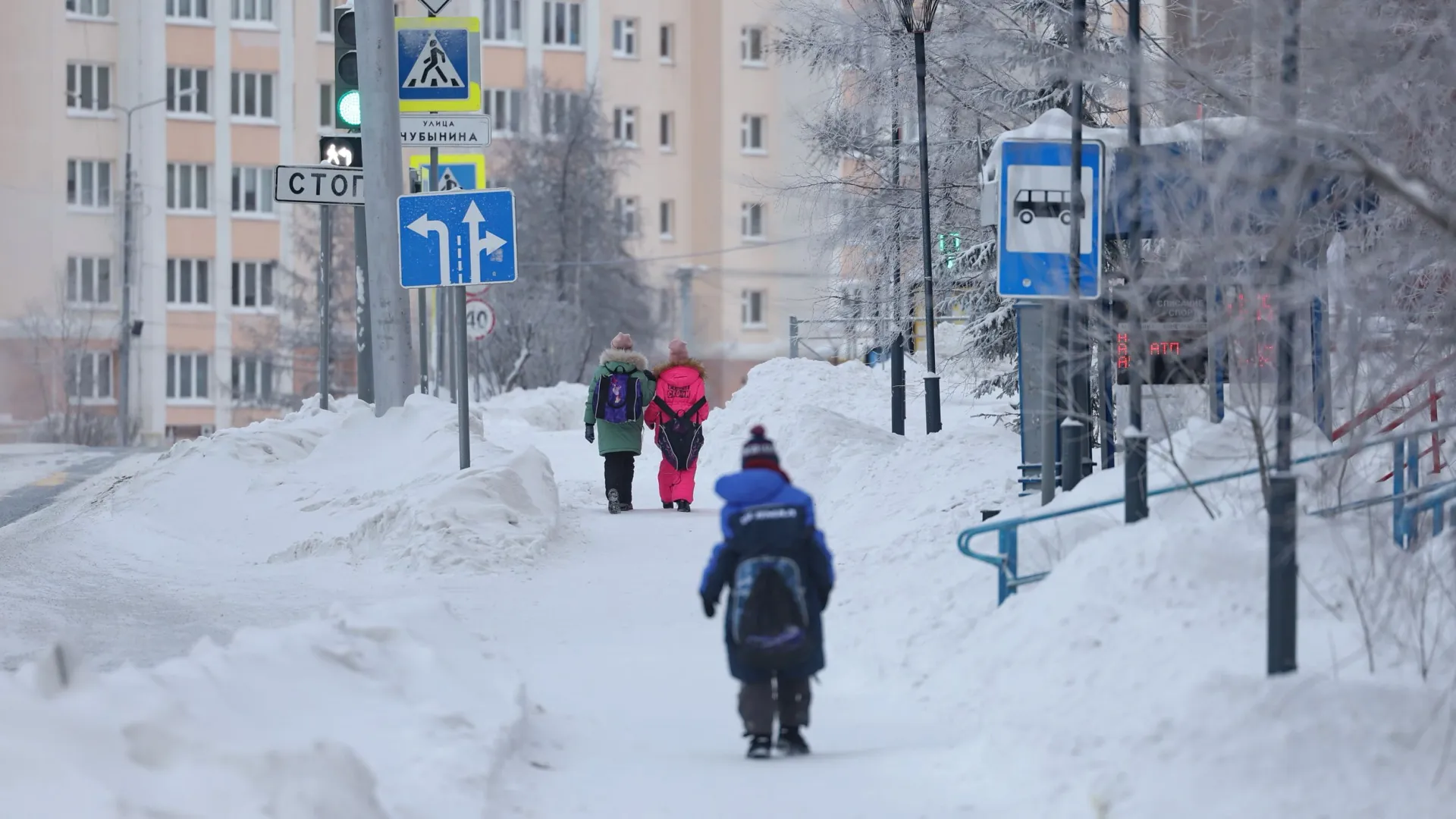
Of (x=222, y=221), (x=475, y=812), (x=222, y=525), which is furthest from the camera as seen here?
(x=222, y=221)

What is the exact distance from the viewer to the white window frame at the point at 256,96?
2333 inches

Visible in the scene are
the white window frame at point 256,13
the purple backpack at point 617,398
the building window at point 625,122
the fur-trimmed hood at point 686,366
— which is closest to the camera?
the purple backpack at point 617,398

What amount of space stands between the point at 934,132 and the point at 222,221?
41982 millimetres

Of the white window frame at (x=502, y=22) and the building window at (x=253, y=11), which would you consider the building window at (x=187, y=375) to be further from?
the white window frame at (x=502, y=22)

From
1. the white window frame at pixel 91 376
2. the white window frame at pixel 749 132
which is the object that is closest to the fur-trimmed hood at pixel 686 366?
the white window frame at pixel 749 132

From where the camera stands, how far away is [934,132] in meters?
21.1

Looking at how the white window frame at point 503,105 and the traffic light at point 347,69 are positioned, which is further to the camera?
the white window frame at point 503,105

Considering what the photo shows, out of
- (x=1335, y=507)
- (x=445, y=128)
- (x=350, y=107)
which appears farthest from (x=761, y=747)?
(x=350, y=107)

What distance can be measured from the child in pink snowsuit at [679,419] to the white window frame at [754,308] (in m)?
8.86

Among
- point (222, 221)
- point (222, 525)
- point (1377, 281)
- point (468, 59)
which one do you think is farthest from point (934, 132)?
point (222, 221)

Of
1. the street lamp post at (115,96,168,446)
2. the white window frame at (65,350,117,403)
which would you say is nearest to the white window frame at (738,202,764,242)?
the street lamp post at (115,96,168,446)

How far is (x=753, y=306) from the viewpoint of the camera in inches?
1177

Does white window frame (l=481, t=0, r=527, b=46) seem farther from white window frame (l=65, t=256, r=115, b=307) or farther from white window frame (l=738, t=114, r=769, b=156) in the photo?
white window frame (l=65, t=256, r=115, b=307)

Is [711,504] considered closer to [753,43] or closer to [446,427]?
[446,427]
